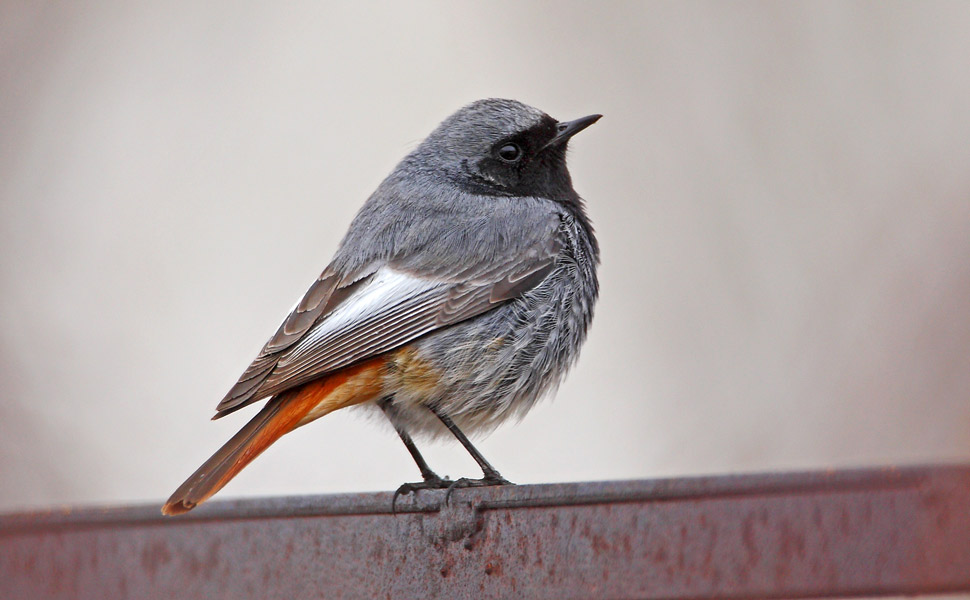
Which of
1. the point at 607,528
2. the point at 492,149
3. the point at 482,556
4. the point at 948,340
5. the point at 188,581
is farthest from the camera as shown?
the point at 492,149

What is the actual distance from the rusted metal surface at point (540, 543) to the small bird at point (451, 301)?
387mm

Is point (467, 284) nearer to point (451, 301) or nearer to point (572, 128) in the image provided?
point (451, 301)

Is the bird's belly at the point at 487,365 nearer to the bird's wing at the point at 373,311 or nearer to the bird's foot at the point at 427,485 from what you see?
the bird's wing at the point at 373,311

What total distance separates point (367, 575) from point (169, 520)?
602 millimetres

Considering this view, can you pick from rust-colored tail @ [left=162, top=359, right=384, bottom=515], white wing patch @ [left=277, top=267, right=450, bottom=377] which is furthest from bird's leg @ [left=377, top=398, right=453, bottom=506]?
white wing patch @ [left=277, top=267, right=450, bottom=377]

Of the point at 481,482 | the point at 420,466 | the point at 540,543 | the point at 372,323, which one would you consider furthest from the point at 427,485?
the point at 540,543

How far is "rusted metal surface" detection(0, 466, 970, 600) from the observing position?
1.82m

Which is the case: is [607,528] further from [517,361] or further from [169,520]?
[517,361]

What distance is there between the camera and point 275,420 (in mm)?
3195

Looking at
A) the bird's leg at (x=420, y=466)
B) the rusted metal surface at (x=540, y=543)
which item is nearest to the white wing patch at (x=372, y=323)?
the bird's leg at (x=420, y=466)

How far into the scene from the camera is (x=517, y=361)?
3740 millimetres

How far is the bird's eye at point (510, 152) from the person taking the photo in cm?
428

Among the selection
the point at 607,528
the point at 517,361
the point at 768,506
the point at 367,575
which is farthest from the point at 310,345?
the point at 768,506

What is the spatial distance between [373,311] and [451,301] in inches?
11.1
